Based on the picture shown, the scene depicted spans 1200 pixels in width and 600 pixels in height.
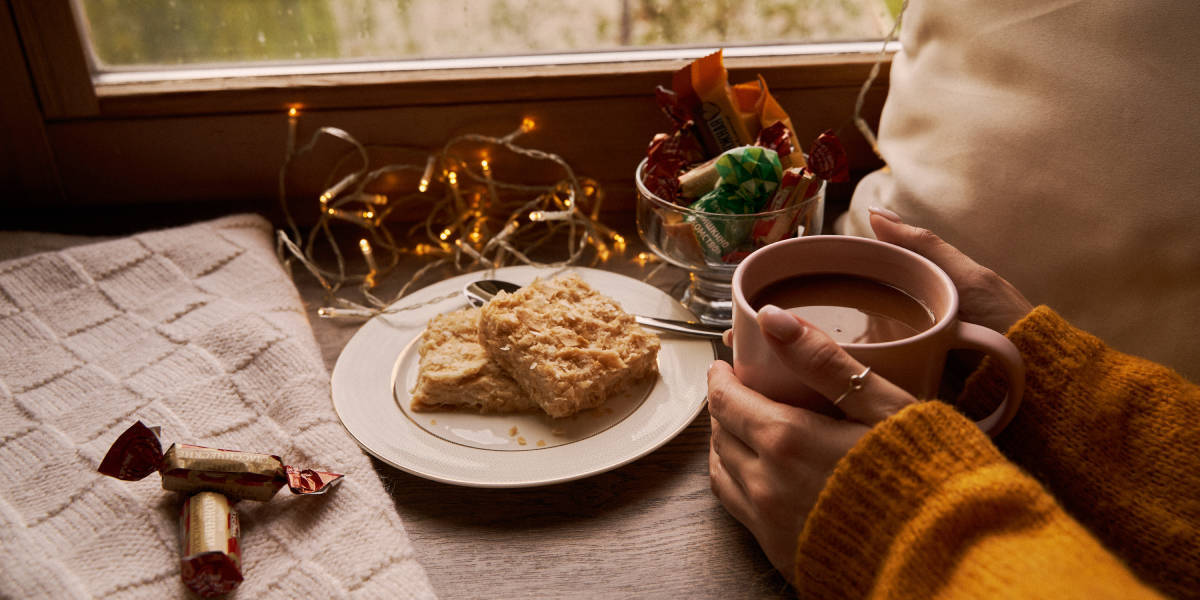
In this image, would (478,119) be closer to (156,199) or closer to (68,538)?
(156,199)

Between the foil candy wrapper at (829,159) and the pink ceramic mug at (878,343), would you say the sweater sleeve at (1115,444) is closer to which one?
the pink ceramic mug at (878,343)

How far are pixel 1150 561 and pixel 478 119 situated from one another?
0.94 m

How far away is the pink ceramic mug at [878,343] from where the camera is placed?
628 mm

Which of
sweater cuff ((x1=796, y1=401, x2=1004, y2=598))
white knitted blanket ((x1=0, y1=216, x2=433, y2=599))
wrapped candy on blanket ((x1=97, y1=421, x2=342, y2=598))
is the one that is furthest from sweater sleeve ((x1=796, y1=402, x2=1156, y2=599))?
wrapped candy on blanket ((x1=97, y1=421, x2=342, y2=598))

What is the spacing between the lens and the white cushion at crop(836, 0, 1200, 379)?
75 cm

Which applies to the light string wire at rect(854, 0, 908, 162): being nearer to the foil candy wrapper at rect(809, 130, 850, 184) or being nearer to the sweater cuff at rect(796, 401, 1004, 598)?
the foil candy wrapper at rect(809, 130, 850, 184)

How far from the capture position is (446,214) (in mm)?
1256

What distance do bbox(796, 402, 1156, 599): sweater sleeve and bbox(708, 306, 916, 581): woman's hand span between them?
0.10ft

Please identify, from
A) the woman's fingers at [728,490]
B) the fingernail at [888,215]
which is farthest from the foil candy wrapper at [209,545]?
the fingernail at [888,215]

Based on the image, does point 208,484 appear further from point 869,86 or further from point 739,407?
point 869,86

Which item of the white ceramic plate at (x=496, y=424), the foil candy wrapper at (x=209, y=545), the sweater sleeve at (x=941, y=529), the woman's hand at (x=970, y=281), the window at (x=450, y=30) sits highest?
the window at (x=450, y=30)

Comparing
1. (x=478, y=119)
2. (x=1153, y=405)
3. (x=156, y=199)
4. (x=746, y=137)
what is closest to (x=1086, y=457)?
(x=1153, y=405)

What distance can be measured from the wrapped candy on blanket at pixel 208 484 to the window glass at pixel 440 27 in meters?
0.67

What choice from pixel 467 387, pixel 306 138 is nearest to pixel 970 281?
pixel 467 387
